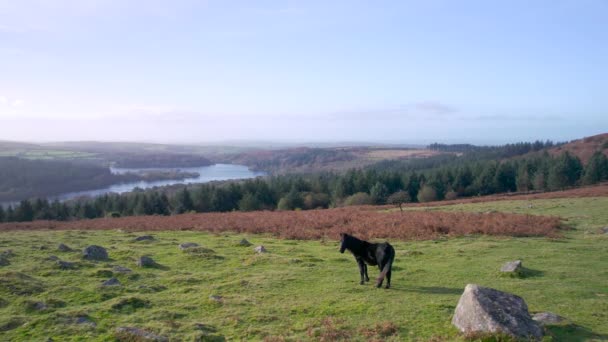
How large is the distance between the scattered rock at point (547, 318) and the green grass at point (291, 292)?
30 cm

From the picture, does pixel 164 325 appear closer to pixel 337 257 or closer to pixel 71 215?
pixel 337 257

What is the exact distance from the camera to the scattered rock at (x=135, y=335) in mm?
8656

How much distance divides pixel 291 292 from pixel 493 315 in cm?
603

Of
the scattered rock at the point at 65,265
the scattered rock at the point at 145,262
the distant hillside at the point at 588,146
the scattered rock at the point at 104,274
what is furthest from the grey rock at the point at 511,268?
the distant hillside at the point at 588,146

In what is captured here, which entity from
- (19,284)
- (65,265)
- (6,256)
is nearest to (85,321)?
(19,284)

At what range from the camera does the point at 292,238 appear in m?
A: 24.9

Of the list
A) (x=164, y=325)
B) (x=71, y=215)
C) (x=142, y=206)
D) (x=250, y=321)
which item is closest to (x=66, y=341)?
(x=164, y=325)

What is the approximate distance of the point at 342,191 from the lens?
231 feet

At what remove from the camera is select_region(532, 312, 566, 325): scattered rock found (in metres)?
8.96

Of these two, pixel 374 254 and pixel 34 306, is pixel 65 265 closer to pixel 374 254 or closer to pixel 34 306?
pixel 34 306

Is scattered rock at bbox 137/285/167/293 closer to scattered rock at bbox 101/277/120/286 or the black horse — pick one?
scattered rock at bbox 101/277/120/286

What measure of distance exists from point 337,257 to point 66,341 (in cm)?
1149

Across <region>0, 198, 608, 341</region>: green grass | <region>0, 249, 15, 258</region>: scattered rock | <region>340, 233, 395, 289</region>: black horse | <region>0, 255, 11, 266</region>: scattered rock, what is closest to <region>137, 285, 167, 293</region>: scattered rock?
<region>0, 198, 608, 341</region>: green grass

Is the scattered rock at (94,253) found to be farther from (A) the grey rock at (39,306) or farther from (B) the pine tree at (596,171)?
(B) the pine tree at (596,171)
